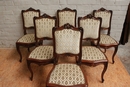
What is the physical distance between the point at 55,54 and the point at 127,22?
1.91 m

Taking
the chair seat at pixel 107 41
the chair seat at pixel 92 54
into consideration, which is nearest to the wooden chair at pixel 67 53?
the chair seat at pixel 92 54

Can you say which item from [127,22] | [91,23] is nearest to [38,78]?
[91,23]

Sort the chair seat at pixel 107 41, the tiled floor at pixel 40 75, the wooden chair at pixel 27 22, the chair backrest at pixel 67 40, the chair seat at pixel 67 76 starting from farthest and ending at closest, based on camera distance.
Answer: the wooden chair at pixel 27 22
the chair seat at pixel 107 41
the tiled floor at pixel 40 75
the chair backrest at pixel 67 40
the chair seat at pixel 67 76

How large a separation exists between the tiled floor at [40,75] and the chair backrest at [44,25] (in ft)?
1.97

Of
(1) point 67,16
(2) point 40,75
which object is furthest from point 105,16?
(2) point 40,75

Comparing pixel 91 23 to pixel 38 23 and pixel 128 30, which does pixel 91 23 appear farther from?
pixel 128 30

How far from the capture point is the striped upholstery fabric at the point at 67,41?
146cm

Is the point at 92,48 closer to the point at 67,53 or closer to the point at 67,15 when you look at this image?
the point at 67,53

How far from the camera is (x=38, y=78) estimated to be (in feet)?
6.41

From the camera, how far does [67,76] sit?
1.38 meters

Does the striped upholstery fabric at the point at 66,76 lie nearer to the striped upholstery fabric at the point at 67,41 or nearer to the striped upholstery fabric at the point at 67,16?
the striped upholstery fabric at the point at 67,41

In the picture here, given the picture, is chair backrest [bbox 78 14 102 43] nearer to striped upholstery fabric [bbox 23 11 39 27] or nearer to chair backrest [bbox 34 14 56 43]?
chair backrest [bbox 34 14 56 43]

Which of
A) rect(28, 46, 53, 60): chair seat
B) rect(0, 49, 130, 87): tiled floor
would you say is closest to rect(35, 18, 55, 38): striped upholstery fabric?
rect(28, 46, 53, 60): chair seat

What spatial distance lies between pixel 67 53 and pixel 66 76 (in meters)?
0.32
